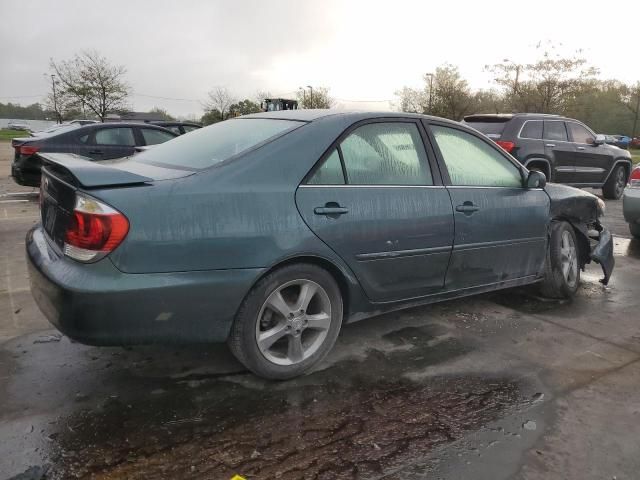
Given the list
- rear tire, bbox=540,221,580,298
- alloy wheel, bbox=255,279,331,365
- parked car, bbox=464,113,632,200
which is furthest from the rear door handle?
parked car, bbox=464,113,632,200

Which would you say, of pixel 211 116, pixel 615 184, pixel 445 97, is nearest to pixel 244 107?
pixel 211 116

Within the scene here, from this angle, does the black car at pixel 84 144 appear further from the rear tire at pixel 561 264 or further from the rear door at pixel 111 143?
the rear tire at pixel 561 264

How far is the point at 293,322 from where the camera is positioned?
9.91 ft

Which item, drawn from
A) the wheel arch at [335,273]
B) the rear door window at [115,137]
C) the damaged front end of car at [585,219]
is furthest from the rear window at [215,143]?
the rear door window at [115,137]

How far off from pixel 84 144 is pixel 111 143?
456 mm

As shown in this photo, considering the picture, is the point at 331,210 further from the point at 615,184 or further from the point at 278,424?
the point at 615,184

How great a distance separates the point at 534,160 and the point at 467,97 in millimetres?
34604

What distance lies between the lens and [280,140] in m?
3.06

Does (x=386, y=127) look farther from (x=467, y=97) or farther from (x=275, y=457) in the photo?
(x=467, y=97)

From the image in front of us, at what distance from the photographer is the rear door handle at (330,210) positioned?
2.99 metres

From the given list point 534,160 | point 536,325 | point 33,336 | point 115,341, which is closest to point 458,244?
point 536,325

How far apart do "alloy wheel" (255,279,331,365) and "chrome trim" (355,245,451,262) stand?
33 centimetres

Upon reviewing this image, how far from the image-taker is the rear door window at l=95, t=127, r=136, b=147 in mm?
9594

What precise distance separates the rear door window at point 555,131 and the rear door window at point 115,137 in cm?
777
